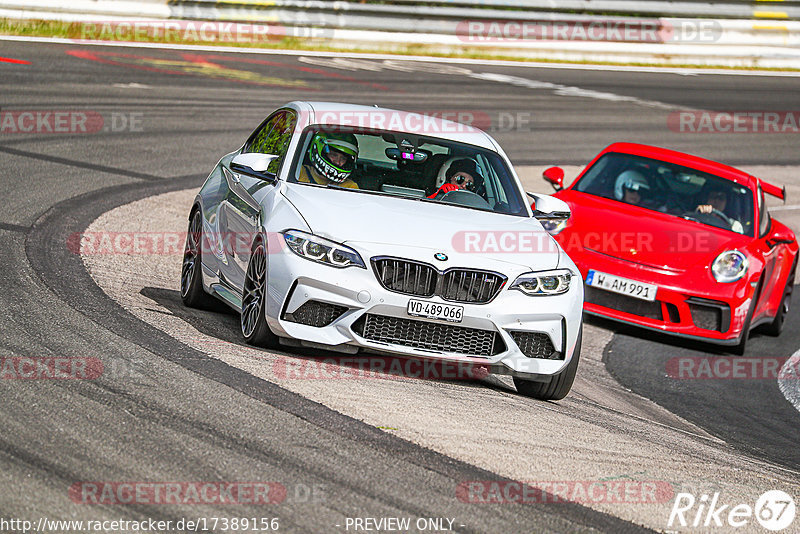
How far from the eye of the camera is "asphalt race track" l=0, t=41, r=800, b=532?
4.94 metres

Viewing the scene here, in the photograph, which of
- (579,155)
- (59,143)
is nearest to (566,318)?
(59,143)

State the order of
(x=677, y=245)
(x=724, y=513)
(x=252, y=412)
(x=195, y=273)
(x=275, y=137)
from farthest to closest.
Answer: (x=677, y=245) → (x=275, y=137) → (x=195, y=273) → (x=252, y=412) → (x=724, y=513)

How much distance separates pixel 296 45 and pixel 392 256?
19602mm

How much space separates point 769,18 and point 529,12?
260 inches

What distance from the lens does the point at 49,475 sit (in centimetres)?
477

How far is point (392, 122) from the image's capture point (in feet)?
27.8

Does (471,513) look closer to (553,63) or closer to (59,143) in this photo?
(59,143)

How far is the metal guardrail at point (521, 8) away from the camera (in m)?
24.9

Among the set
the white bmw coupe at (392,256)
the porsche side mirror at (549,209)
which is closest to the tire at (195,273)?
the white bmw coupe at (392,256)

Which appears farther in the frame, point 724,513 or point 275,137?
point 275,137

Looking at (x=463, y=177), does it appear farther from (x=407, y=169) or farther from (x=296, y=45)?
(x=296, y=45)

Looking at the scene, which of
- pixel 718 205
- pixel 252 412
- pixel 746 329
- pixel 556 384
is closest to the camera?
pixel 252 412

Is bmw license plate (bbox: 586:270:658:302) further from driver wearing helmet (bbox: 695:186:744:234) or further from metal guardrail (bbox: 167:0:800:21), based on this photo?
metal guardrail (bbox: 167:0:800:21)

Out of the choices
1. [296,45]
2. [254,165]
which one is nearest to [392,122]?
[254,165]
